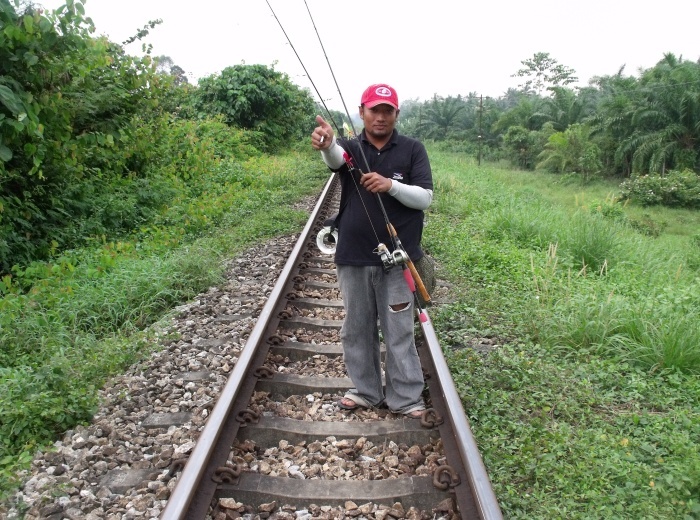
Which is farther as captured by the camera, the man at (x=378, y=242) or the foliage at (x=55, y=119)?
the foliage at (x=55, y=119)

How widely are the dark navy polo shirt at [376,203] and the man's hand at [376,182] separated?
20 centimetres

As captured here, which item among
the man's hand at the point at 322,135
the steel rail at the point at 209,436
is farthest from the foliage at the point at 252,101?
the man's hand at the point at 322,135

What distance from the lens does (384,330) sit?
10.7 feet

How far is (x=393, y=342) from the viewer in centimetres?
317

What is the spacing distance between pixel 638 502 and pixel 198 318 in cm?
339

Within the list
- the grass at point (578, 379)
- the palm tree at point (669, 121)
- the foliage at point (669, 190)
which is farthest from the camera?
the palm tree at point (669, 121)

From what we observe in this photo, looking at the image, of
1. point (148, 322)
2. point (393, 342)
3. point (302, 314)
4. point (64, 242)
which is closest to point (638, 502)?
point (393, 342)

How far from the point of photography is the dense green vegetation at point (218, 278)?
2.99 m

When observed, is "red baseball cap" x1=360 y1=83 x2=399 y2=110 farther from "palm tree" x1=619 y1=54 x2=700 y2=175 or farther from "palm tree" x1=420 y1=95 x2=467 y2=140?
"palm tree" x1=420 y1=95 x2=467 y2=140

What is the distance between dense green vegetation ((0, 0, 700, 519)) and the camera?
2.99 m

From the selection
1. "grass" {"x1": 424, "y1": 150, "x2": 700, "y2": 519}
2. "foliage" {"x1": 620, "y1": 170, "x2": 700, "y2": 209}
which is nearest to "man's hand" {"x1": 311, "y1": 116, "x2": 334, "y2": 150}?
"grass" {"x1": 424, "y1": 150, "x2": 700, "y2": 519}

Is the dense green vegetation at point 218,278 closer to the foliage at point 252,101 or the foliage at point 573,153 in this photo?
the foliage at point 252,101

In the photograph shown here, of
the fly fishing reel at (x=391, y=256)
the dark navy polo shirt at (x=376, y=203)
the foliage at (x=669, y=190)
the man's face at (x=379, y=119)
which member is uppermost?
the man's face at (x=379, y=119)

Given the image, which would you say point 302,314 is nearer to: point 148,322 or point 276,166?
point 148,322
